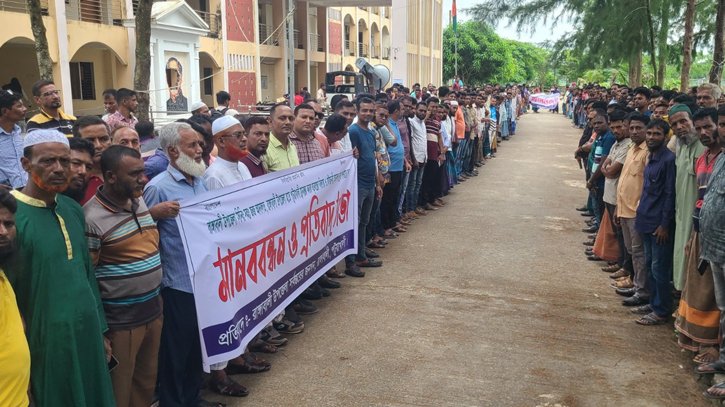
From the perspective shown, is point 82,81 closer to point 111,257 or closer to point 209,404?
point 209,404

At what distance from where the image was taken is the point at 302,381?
452 cm

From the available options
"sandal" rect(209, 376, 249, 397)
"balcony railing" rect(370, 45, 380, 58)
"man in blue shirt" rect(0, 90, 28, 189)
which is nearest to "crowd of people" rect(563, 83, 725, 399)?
"sandal" rect(209, 376, 249, 397)

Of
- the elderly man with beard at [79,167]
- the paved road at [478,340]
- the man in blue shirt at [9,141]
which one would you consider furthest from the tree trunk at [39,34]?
the elderly man with beard at [79,167]

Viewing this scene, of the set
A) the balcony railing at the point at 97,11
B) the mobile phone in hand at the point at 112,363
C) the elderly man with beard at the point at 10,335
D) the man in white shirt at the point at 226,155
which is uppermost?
the balcony railing at the point at 97,11

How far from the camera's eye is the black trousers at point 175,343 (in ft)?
12.6

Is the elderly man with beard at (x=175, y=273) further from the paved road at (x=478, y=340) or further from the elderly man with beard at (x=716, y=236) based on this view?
the elderly man with beard at (x=716, y=236)

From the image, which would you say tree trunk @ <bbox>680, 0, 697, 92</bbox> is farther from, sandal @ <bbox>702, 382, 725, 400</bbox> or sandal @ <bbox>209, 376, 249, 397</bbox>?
sandal @ <bbox>209, 376, 249, 397</bbox>

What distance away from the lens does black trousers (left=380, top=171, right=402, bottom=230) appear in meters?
8.88

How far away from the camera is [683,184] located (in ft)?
17.5

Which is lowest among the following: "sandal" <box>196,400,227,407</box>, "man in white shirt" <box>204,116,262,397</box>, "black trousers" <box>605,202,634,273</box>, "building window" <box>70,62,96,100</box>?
"sandal" <box>196,400,227,407</box>

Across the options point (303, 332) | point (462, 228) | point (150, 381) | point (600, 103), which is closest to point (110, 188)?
point (150, 381)

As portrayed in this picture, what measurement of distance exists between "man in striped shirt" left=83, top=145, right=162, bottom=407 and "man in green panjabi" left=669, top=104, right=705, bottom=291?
4322mm

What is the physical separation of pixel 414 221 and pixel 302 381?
228 inches

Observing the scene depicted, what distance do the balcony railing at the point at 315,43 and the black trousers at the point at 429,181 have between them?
25980 mm
